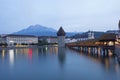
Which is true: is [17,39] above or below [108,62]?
above

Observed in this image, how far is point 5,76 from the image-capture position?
1616 centimetres

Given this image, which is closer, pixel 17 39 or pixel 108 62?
pixel 108 62

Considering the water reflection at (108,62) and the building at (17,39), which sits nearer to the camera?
the water reflection at (108,62)

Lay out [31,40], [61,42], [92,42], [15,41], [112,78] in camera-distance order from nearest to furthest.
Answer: [112,78] < [92,42] < [61,42] < [15,41] < [31,40]

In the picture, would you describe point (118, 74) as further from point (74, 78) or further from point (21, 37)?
point (21, 37)

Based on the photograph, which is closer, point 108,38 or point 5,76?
point 5,76

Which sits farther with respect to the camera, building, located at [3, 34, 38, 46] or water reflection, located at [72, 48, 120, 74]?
building, located at [3, 34, 38, 46]

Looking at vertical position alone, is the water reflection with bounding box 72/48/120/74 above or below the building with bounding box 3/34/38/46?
below

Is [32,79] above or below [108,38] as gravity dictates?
below

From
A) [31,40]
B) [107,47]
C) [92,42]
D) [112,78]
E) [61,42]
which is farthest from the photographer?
[31,40]

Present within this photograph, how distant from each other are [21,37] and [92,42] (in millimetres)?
60790

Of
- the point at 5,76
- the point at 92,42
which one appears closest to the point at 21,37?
the point at 92,42

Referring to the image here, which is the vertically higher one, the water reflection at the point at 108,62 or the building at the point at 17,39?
the building at the point at 17,39

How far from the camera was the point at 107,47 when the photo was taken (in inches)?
1185
